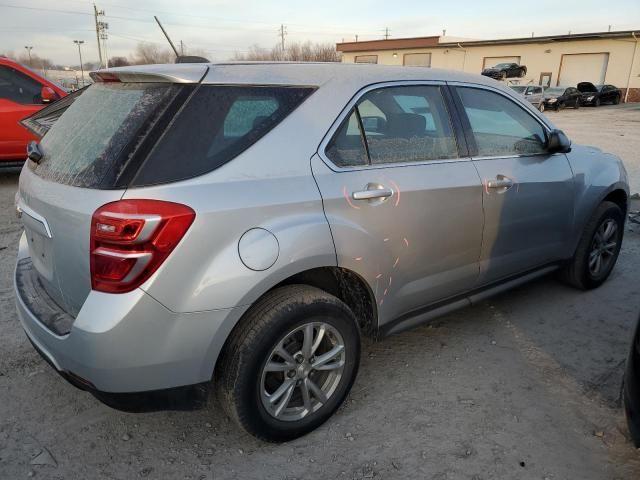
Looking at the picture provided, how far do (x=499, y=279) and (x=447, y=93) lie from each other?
4.09 ft

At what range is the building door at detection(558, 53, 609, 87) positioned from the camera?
3528cm

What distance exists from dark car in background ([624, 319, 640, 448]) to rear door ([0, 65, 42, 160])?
7.74 m

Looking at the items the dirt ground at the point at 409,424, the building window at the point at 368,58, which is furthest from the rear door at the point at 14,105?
the building window at the point at 368,58

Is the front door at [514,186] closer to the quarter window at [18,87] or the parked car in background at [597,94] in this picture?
the quarter window at [18,87]

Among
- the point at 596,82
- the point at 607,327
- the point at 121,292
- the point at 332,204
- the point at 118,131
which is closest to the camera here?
the point at 121,292

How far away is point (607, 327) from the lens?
360cm

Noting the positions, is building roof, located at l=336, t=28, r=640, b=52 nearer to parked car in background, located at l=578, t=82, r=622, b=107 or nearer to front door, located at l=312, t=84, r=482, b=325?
parked car in background, located at l=578, t=82, r=622, b=107

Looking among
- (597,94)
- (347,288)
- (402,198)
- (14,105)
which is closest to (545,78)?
(597,94)

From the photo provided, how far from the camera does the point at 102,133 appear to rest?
2.20m

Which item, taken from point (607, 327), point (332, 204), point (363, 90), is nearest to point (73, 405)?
point (332, 204)

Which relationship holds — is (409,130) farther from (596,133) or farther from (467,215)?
(596,133)

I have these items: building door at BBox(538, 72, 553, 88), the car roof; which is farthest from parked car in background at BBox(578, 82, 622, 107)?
the car roof

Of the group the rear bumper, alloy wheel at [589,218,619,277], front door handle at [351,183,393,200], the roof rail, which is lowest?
alloy wheel at [589,218,619,277]

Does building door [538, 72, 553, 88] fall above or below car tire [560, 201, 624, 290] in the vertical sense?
below
